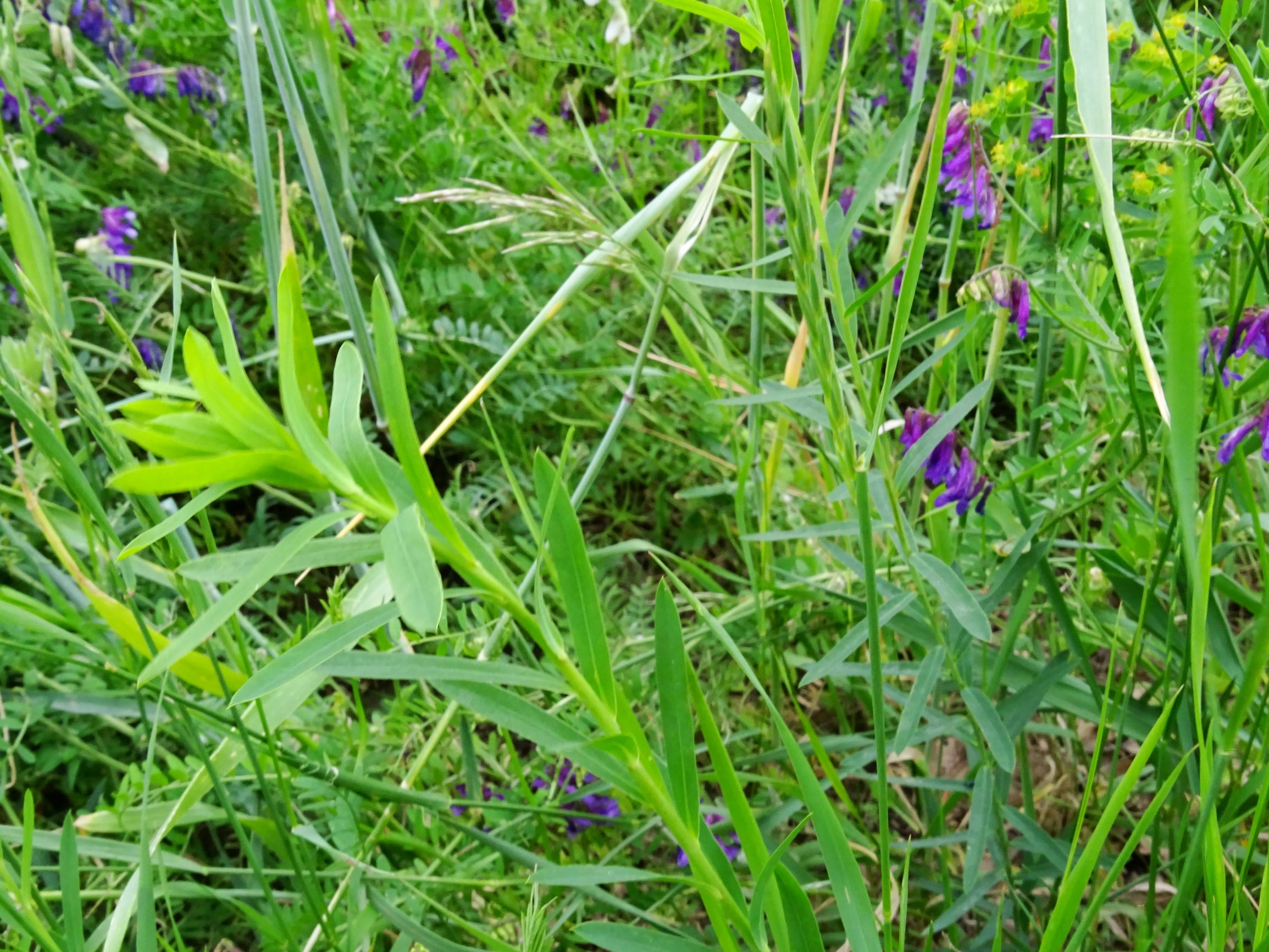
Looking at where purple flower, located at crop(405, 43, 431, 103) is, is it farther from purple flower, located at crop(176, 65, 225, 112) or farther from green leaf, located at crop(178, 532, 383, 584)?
green leaf, located at crop(178, 532, 383, 584)

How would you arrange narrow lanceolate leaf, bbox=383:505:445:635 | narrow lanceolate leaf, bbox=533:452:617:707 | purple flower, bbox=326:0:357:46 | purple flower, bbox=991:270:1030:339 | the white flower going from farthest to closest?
purple flower, bbox=326:0:357:46, the white flower, purple flower, bbox=991:270:1030:339, narrow lanceolate leaf, bbox=533:452:617:707, narrow lanceolate leaf, bbox=383:505:445:635

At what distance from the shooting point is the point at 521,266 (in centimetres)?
150

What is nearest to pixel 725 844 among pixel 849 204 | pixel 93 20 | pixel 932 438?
pixel 932 438

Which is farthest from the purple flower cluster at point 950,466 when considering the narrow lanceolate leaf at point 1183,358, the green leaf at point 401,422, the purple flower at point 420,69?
the purple flower at point 420,69

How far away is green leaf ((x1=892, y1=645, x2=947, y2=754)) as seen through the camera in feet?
2.03

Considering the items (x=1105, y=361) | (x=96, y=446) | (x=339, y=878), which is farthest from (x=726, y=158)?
(x=96, y=446)

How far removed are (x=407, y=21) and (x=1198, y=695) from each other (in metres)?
1.42

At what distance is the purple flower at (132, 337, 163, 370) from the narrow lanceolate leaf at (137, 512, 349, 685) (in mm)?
1266

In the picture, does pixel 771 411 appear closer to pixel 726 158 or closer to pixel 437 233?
pixel 726 158

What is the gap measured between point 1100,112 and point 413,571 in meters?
0.34

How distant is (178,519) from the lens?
1.14ft

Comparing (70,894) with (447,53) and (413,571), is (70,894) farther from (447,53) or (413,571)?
(447,53)

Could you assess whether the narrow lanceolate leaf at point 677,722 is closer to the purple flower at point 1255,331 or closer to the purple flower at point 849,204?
the purple flower at point 1255,331

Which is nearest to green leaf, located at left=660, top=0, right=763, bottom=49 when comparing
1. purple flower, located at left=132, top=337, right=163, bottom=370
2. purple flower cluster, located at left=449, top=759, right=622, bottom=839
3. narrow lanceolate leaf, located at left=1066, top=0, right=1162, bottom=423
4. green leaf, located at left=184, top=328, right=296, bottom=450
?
narrow lanceolate leaf, located at left=1066, top=0, right=1162, bottom=423
